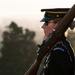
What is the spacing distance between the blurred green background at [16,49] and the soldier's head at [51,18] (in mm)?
52611

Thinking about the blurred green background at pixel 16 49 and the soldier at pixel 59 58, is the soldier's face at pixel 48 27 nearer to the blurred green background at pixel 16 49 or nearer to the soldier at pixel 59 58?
the soldier at pixel 59 58

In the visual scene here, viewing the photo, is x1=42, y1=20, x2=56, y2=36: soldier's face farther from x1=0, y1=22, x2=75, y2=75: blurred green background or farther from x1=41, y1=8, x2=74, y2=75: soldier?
x1=0, y1=22, x2=75, y2=75: blurred green background

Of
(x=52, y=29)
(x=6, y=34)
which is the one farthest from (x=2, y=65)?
(x=52, y=29)

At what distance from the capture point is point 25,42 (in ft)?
242

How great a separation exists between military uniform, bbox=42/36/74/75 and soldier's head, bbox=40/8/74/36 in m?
0.29

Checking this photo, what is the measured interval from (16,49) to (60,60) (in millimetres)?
63250

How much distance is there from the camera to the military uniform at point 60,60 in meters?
7.10

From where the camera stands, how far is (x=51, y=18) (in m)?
7.82

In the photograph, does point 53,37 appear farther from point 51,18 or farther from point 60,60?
point 51,18

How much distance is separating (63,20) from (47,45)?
459 millimetres

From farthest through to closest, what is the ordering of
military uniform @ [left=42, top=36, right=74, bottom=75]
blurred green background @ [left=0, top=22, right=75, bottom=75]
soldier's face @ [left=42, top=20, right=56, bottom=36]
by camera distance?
blurred green background @ [left=0, top=22, right=75, bottom=75]
soldier's face @ [left=42, top=20, right=56, bottom=36]
military uniform @ [left=42, top=36, right=74, bottom=75]

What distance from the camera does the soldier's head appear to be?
7.50 meters

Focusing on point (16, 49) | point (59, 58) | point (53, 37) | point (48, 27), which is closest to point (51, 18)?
point (48, 27)

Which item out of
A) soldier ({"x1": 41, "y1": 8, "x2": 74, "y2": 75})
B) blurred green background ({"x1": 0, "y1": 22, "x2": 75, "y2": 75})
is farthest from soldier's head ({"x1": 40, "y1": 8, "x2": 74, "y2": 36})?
blurred green background ({"x1": 0, "y1": 22, "x2": 75, "y2": 75})
